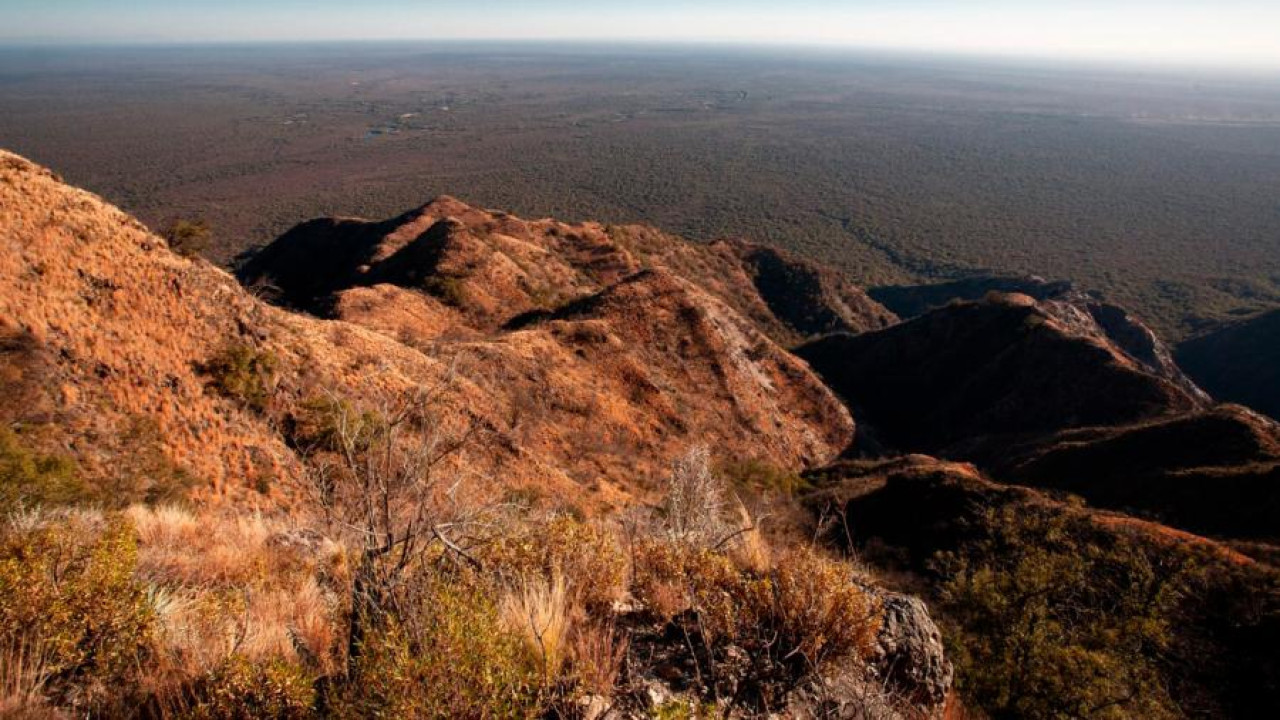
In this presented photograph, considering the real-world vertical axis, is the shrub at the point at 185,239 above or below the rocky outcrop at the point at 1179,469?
above

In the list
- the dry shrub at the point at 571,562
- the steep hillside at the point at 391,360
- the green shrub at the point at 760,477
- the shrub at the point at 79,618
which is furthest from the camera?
the green shrub at the point at 760,477

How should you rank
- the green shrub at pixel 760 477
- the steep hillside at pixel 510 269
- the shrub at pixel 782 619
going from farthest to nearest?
1. the steep hillside at pixel 510 269
2. the green shrub at pixel 760 477
3. the shrub at pixel 782 619

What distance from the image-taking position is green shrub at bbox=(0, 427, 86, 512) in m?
7.45

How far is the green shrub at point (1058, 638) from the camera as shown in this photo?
7371 mm

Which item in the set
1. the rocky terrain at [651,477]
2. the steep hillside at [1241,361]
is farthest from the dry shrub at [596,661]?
the steep hillside at [1241,361]

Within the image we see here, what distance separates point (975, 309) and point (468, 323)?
39078 millimetres

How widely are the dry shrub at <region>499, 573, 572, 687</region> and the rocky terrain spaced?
6 cm

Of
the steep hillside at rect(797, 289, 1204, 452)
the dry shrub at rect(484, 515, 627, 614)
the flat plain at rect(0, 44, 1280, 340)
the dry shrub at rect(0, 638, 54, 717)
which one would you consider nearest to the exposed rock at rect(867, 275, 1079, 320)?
the flat plain at rect(0, 44, 1280, 340)

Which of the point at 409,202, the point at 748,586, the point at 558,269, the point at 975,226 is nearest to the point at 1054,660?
the point at 748,586

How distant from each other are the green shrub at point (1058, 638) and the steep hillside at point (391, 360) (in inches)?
296

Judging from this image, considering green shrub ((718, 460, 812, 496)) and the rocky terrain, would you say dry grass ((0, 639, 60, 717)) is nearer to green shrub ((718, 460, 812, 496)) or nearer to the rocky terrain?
the rocky terrain

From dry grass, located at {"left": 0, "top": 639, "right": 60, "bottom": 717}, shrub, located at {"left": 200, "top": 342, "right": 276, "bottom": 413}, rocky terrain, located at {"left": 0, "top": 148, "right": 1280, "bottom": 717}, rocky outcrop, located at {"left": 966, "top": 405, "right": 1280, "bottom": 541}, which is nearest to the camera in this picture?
dry grass, located at {"left": 0, "top": 639, "right": 60, "bottom": 717}

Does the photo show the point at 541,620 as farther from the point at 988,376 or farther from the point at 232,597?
the point at 988,376

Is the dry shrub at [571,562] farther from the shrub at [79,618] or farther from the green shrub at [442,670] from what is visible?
the shrub at [79,618]
